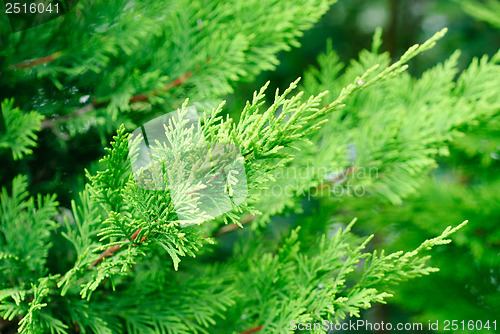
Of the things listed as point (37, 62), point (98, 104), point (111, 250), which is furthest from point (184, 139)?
point (37, 62)

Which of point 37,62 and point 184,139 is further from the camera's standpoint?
point 37,62

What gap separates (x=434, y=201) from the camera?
5.95 feet

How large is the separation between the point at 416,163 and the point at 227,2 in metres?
0.81

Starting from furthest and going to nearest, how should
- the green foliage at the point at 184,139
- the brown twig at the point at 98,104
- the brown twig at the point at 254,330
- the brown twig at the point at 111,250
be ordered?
the brown twig at the point at 98,104
the brown twig at the point at 254,330
the green foliage at the point at 184,139
the brown twig at the point at 111,250

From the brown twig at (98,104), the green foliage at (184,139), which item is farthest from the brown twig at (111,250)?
the brown twig at (98,104)

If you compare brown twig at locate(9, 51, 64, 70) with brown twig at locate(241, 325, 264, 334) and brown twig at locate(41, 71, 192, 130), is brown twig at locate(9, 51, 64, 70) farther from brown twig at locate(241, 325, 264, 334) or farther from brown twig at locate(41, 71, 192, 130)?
brown twig at locate(241, 325, 264, 334)

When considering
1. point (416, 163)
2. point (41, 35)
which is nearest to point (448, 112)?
point (416, 163)

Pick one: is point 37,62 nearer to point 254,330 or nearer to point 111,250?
point 111,250

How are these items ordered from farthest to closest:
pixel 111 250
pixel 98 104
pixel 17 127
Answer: pixel 98 104, pixel 17 127, pixel 111 250

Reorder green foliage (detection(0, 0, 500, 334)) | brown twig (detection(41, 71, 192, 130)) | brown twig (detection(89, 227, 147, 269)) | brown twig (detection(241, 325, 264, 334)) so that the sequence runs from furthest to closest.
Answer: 1. brown twig (detection(41, 71, 192, 130))
2. brown twig (detection(241, 325, 264, 334))
3. green foliage (detection(0, 0, 500, 334))
4. brown twig (detection(89, 227, 147, 269))

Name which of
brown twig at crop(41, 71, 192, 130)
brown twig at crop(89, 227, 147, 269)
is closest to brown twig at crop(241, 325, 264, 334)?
brown twig at crop(89, 227, 147, 269)

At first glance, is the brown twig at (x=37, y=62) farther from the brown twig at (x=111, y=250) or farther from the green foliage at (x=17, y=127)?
the brown twig at (x=111, y=250)

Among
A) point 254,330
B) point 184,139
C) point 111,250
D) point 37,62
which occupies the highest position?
point 37,62

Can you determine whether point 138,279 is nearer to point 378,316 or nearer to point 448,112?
point 448,112
